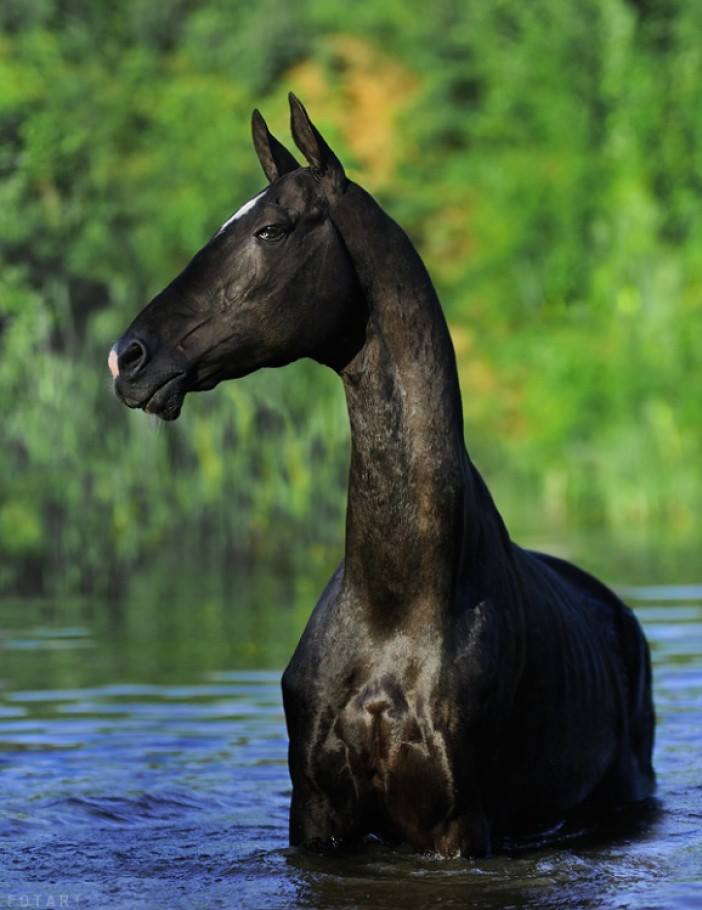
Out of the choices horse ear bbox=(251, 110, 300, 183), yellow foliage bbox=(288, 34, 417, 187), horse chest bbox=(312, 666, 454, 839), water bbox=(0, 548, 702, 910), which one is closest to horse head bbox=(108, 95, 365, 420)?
horse ear bbox=(251, 110, 300, 183)

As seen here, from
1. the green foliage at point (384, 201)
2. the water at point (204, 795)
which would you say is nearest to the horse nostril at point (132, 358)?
the green foliage at point (384, 201)

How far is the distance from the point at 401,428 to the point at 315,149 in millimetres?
863

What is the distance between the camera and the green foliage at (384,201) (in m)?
15.8

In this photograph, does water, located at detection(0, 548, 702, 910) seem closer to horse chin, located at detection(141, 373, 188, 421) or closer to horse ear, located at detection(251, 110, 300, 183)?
horse chin, located at detection(141, 373, 188, 421)

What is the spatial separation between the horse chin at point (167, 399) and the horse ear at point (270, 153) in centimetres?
82

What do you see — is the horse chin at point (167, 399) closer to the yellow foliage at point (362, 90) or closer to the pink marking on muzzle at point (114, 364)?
the pink marking on muzzle at point (114, 364)

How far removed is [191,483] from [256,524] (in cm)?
163

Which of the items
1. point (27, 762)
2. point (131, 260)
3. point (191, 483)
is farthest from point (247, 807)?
point (131, 260)

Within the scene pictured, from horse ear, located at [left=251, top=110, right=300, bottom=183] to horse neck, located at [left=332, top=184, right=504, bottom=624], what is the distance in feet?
0.98

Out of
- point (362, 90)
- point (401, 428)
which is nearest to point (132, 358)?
point (401, 428)

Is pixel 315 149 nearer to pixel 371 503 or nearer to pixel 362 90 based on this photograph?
pixel 371 503

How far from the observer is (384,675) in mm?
5641

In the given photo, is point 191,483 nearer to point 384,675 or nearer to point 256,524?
point 256,524

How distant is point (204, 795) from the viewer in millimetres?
7527
